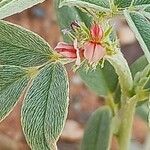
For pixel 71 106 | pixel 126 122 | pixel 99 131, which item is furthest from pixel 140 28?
pixel 71 106

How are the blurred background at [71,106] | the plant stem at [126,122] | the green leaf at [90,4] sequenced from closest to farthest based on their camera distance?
1. the green leaf at [90,4]
2. the plant stem at [126,122]
3. the blurred background at [71,106]

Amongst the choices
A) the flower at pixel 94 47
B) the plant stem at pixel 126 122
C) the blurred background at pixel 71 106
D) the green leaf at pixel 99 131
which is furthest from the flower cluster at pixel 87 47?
the blurred background at pixel 71 106

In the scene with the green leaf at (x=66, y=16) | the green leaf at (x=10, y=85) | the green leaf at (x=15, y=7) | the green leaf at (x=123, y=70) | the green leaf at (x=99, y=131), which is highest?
the green leaf at (x=66, y=16)

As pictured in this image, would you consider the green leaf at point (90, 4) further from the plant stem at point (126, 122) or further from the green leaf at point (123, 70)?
the plant stem at point (126, 122)

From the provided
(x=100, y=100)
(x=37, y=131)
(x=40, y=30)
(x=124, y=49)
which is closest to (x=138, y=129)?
(x=100, y=100)

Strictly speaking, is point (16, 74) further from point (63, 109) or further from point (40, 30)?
point (40, 30)

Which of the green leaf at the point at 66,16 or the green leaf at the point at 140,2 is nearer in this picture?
the green leaf at the point at 140,2

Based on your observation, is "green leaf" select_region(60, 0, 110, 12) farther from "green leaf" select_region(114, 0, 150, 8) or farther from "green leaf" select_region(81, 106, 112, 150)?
"green leaf" select_region(81, 106, 112, 150)
